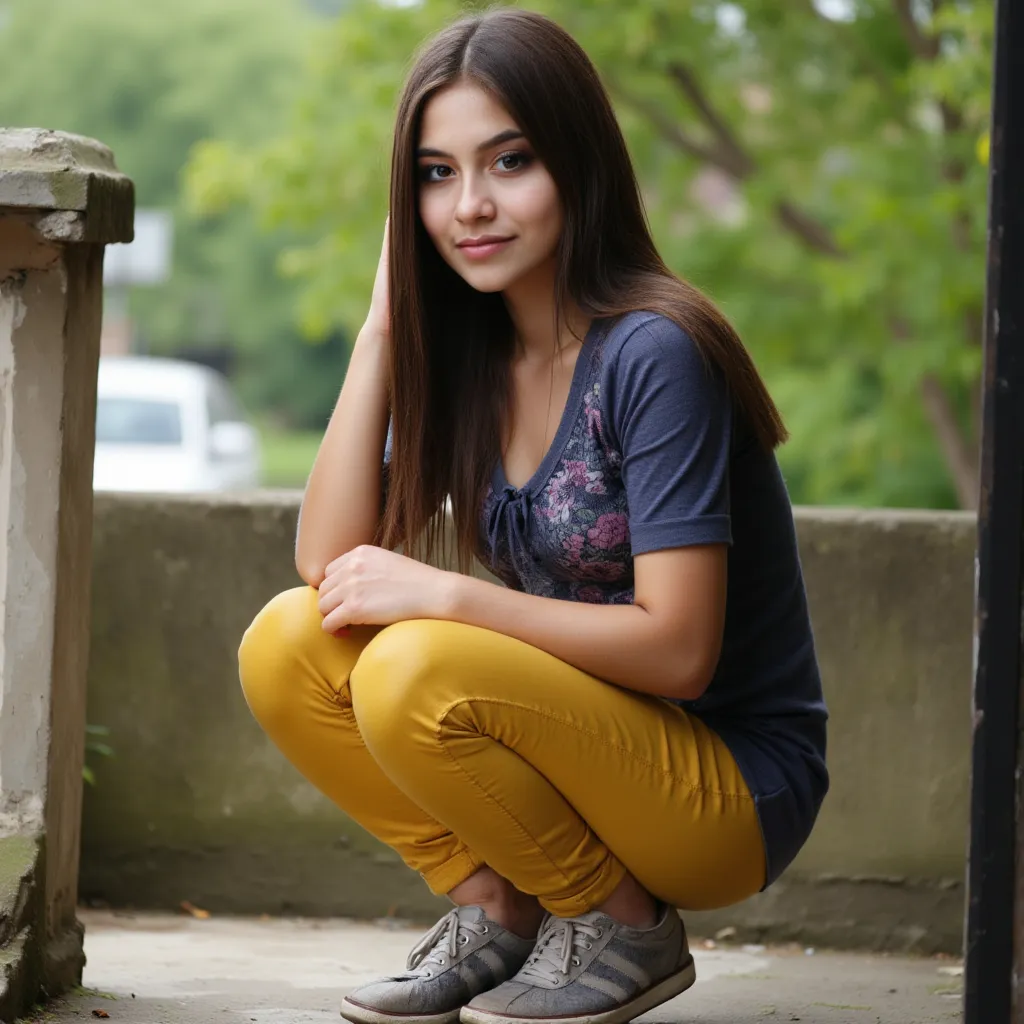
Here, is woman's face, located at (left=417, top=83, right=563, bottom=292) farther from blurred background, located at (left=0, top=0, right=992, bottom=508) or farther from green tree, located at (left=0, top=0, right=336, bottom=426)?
green tree, located at (left=0, top=0, right=336, bottom=426)

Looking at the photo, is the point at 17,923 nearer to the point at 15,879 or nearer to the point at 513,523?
the point at 15,879

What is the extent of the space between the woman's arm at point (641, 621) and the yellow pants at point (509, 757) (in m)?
0.03

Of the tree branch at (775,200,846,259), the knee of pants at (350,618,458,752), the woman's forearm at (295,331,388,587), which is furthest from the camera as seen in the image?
the tree branch at (775,200,846,259)

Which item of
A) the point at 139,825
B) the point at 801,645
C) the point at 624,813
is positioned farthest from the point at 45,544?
the point at 139,825

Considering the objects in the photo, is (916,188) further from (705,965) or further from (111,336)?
(111,336)

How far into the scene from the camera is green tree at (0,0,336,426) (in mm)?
43938

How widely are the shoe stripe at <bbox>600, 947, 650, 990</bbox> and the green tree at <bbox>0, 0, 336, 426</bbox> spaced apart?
42.0m

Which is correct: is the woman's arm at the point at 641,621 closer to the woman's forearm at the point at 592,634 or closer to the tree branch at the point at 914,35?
the woman's forearm at the point at 592,634

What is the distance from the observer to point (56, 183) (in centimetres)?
240

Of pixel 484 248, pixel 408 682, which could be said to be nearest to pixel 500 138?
pixel 484 248

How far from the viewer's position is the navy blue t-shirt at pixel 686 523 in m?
2.27

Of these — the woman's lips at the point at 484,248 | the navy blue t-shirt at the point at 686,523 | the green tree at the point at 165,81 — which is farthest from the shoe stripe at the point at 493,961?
the green tree at the point at 165,81

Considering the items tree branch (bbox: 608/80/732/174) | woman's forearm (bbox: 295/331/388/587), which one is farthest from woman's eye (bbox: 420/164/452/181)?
tree branch (bbox: 608/80/732/174)

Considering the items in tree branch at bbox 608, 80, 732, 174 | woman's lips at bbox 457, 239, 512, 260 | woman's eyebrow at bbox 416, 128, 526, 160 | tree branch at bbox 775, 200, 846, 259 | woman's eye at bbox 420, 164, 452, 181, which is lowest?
woman's lips at bbox 457, 239, 512, 260
